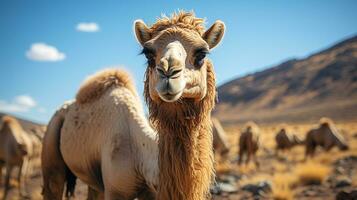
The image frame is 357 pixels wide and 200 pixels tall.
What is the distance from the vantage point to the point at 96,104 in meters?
5.23

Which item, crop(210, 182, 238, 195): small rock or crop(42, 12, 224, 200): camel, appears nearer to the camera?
crop(42, 12, 224, 200): camel

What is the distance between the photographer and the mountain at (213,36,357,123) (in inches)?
3976

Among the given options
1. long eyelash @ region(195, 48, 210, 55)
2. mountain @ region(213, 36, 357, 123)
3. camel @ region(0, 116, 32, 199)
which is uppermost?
mountain @ region(213, 36, 357, 123)

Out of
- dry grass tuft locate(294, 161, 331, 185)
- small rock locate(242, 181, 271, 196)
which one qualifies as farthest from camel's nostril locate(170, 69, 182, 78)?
dry grass tuft locate(294, 161, 331, 185)

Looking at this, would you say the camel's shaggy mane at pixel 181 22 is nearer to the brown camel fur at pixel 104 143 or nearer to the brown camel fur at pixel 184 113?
the brown camel fur at pixel 184 113

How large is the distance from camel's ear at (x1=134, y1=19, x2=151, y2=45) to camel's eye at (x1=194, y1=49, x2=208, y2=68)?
2.33ft

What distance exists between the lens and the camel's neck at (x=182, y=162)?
12.2 ft

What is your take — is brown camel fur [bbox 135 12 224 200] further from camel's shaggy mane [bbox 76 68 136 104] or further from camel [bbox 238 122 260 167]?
camel [bbox 238 122 260 167]

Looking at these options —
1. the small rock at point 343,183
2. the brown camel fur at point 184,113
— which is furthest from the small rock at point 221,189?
the brown camel fur at point 184,113

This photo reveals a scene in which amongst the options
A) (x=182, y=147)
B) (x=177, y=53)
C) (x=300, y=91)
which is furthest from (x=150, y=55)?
(x=300, y=91)

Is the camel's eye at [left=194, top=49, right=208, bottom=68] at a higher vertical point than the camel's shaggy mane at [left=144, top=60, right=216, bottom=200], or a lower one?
higher

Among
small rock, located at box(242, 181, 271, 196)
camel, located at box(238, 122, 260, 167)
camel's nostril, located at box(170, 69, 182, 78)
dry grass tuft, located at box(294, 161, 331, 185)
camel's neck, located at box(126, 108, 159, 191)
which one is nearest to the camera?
camel's nostril, located at box(170, 69, 182, 78)

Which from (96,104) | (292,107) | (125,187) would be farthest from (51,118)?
(292,107)

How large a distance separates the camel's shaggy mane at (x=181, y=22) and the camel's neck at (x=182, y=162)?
3.14 feet
